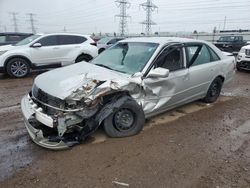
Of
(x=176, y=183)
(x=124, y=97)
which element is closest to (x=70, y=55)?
(x=124, y=97)

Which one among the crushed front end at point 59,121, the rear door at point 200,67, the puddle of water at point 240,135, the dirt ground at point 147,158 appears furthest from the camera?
the rear door at point 200,67

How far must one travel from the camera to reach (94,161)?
338 centimetres

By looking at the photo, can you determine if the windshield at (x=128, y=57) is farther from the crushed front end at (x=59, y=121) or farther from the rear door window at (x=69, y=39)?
the rear door window at (x=69, y=39)

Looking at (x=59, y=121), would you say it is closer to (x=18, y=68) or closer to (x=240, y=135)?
(x=240, y=135)

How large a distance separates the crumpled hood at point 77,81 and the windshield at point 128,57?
0.27 m

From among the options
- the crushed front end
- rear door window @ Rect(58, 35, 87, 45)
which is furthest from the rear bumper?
the crushed front end

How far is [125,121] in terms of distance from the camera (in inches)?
159

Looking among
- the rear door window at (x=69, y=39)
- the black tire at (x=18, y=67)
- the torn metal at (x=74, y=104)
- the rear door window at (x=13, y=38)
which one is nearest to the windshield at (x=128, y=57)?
the torn metal at (x=74, y=104)

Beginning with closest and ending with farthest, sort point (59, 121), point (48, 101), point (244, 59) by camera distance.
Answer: point (59, 121) → point (48, 101) → point (244, 59)

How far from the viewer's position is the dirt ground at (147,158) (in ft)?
9.78

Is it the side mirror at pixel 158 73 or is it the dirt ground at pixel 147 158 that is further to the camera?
the side mirror at pixel 158 73

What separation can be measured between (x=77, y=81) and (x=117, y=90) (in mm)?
622

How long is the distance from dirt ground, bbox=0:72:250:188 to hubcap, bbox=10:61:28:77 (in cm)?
467

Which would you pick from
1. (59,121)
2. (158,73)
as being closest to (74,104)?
(59,121)
